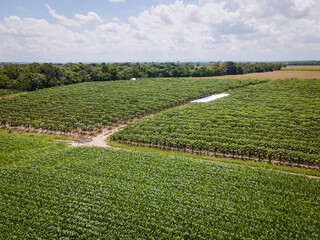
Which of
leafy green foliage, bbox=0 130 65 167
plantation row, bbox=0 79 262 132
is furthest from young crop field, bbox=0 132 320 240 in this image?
plantation row, bbox=0 79 262 132

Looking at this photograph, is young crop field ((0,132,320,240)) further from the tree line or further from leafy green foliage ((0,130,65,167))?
the tree line

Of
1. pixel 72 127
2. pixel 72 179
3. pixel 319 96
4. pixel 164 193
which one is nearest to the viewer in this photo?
pixel 164 193

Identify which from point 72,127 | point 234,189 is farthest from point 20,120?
point 234,189

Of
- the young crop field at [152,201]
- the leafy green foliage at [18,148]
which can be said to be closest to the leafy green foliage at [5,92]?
the leafy green foliage at [18,148]

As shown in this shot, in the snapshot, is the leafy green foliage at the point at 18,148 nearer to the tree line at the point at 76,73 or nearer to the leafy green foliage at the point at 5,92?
the leafy green foliage at the point at 5,92

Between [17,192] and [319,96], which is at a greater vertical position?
[319,96]

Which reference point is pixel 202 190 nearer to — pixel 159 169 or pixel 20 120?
pixel 159 169

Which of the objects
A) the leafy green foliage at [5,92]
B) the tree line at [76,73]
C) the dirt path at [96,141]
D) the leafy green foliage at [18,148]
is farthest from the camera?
the tree line at [76,73]
